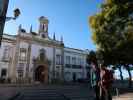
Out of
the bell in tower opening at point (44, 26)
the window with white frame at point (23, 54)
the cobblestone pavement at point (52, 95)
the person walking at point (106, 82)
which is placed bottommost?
the cobblestone pavement at point (52, 95)

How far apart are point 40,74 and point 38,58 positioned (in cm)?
320

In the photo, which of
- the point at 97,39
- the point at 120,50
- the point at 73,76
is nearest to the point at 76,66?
the point at 73,76

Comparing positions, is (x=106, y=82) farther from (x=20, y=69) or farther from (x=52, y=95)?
(x=20, y=69)

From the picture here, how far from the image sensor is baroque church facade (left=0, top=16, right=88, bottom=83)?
106 ft

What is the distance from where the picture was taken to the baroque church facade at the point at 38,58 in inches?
1277

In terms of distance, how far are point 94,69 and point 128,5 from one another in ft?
12.0

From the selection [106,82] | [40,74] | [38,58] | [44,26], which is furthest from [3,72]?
[106,82]

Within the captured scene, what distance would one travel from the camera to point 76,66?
144ft

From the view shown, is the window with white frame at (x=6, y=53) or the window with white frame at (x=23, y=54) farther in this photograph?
the window with white frame at (x=23, y=54)

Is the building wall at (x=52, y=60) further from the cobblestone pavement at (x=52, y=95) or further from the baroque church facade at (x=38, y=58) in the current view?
the cobblestone pavement at (x=52, y=95)

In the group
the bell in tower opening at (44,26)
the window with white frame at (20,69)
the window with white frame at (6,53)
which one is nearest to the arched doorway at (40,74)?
the window with white frame at (20,69)

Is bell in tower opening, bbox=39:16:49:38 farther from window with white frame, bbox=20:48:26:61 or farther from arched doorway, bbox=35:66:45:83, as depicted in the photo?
arched doorway, bbox=35:66:45:83

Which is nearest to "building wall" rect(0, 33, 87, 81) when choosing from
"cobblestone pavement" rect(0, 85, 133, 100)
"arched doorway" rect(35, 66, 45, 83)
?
"arched doorway" rect(35, 66, 45, 83)

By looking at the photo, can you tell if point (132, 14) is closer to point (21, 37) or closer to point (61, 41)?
point (21, 37)
